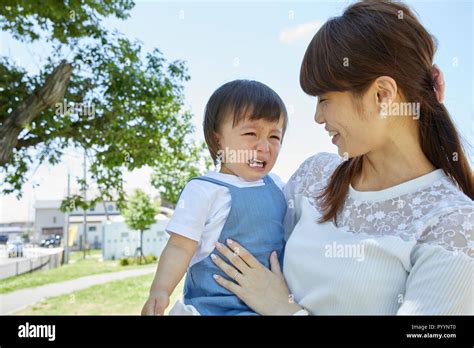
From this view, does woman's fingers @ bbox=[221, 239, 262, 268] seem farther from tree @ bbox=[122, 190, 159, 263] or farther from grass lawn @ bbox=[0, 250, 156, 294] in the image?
tree @ bbox=[122, 190, 159, 263]

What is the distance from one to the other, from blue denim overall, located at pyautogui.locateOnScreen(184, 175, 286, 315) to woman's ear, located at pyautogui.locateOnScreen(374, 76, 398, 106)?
339mm

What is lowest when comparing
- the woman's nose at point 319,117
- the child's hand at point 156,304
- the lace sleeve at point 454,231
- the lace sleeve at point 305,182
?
the child's hand at point 156,304

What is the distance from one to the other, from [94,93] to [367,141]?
14.2 feet

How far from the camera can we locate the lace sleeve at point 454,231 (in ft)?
2.80

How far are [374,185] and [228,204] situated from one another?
306mm

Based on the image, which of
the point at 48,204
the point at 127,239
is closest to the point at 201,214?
the point at 127,239

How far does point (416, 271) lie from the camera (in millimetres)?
879

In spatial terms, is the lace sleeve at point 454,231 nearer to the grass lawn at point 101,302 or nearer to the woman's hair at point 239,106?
the woman's hair at point 239,106

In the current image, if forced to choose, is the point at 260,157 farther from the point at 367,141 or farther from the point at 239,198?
the point at 367,141

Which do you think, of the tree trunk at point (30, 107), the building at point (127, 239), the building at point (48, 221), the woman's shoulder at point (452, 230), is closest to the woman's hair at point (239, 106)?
the woman's shoulder at point (452, 230)

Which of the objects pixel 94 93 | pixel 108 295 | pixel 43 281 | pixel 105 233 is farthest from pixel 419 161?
pixel 105 233

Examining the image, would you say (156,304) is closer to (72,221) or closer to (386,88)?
(386,88)
